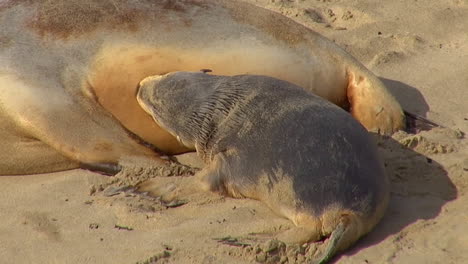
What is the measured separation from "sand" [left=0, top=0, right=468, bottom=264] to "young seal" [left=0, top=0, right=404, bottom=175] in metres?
0.18

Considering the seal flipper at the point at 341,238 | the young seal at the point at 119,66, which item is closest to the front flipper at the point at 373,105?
the young seal at the point at 119,66

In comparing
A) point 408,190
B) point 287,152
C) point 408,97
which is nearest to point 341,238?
point 287,152

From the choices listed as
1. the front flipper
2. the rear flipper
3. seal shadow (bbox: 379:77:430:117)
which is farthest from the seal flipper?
seal shadow (bbox: 379:77:430:117)

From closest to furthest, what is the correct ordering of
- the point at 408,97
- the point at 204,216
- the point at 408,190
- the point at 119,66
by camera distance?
the point at 204,216 < the point at 408,190 < the point at 119,66 < the point at 408,97

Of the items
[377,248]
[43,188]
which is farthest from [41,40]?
[377,248]

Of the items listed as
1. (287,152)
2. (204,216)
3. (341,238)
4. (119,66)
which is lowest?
(204,216)

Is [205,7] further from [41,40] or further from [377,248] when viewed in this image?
[377,248]

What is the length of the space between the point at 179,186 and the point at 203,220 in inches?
15.8

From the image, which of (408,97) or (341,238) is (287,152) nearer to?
(341,238)

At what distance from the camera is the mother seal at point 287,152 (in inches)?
158

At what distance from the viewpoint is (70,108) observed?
4.96m

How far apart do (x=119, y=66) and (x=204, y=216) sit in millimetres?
1206

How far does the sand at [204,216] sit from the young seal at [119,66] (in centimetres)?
18

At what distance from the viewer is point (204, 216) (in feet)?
14.3
